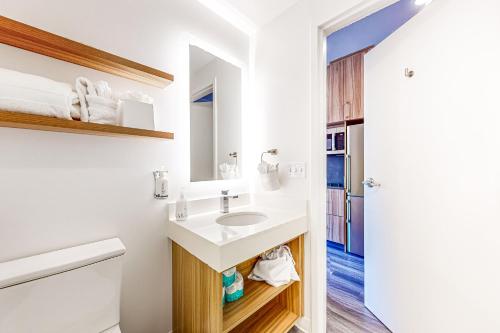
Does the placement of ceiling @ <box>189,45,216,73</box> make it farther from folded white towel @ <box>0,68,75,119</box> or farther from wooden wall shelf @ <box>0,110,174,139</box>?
folded white towel @ <box>0,68,75,119</box>

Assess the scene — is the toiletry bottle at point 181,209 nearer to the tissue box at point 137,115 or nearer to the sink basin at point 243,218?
the sink basin at point 243,218

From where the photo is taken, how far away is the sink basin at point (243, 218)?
141cm

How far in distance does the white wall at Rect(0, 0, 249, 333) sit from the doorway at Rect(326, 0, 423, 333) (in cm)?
163

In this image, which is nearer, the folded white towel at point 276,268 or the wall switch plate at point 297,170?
the folded white towel at point 276,268

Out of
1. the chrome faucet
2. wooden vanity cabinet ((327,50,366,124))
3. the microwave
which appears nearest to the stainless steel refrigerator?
the microwave

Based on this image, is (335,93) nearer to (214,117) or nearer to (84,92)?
(214,117)

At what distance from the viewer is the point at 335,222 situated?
2766 mm

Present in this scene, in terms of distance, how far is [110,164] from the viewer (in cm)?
102

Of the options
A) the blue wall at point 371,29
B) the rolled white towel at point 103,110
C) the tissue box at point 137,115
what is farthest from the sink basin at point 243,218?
the blue wall at point 371,29

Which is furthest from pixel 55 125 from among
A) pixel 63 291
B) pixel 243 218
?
pixel 243 218

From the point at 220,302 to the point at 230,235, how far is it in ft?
0.99

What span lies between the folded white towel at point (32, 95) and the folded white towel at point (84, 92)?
0.18 ft

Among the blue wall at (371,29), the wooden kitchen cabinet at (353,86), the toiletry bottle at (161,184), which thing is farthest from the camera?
the wooden kitchen cabinet at (353,86)

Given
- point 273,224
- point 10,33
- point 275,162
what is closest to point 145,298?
point 273,224
